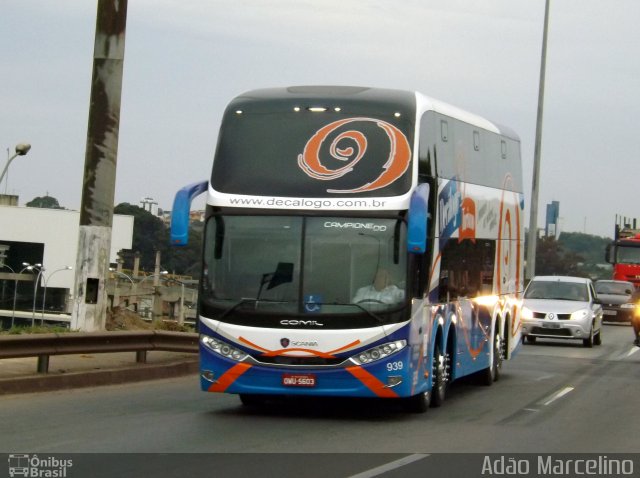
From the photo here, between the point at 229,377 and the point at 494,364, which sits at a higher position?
the point at 229,377

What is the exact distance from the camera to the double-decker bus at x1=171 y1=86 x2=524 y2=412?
13.6 m

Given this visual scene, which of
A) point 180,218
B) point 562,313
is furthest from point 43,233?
point 180,218

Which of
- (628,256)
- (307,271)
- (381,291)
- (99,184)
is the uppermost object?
(628,256)

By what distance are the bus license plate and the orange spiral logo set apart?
203 cm

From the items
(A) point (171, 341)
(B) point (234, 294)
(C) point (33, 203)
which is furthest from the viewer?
(C) point (33, 203)

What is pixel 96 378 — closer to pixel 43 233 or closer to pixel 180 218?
pixel 180 218

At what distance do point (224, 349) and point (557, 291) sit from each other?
66.2ft

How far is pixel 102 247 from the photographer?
64.6ft

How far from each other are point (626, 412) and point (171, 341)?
6843mm

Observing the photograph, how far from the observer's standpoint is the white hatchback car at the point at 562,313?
3136 cm
